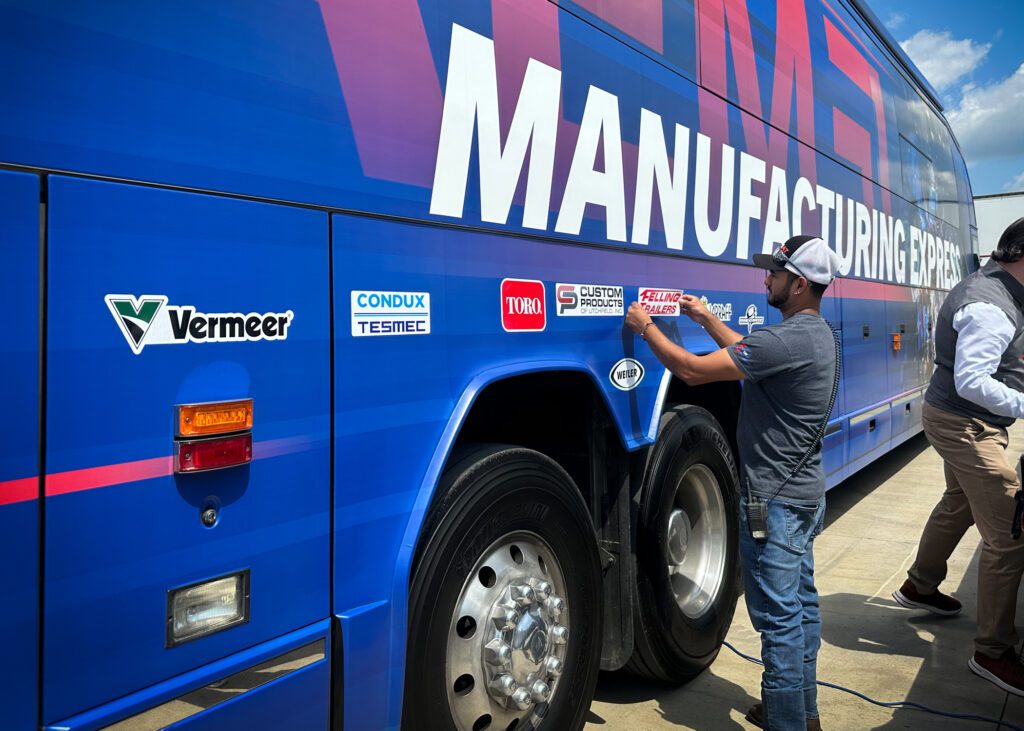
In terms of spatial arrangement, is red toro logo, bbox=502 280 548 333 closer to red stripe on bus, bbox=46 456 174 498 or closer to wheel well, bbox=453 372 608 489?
wheel well, bbox=453 372 608 489

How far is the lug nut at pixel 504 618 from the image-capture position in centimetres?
259

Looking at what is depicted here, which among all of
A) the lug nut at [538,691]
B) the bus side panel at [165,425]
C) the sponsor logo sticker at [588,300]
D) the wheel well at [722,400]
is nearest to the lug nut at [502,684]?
the lug nut at [538,691]

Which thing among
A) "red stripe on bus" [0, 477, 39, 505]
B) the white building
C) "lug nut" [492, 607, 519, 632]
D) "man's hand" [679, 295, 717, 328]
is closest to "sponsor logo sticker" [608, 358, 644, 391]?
"man's hand" [679, 295, 717, 328]

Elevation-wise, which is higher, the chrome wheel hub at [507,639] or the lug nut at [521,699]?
the chrome wheel hub at [507,639]

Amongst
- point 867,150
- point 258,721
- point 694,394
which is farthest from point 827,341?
point 867,150

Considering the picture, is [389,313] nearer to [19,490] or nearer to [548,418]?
[19,490]

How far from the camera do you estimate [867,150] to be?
6691mm

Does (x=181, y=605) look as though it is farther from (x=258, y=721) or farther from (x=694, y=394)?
(x=694, y=394)

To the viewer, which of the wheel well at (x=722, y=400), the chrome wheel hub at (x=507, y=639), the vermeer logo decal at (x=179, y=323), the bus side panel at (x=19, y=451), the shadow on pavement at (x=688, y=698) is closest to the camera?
the bus side panel at (x=19, y=451)

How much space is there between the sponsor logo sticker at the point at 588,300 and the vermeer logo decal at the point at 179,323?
1216 millimetres

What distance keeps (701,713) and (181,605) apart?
254 centimetres

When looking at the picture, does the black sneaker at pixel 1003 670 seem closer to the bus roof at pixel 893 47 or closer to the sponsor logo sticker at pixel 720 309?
the sponsor logo sticker at pixel 720 309

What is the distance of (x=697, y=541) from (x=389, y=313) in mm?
2457

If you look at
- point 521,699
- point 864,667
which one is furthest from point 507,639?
point 864,667
